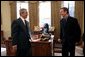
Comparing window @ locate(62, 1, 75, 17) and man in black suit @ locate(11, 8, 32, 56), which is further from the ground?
window @ locate(62, 1, 75, 17)

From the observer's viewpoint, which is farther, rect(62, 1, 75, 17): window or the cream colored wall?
the cream colored wall

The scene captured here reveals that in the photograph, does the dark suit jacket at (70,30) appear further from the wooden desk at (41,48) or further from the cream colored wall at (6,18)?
the cream colored wall at (6,18)

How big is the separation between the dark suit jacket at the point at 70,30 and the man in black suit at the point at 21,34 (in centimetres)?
43

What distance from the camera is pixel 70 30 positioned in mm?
1749

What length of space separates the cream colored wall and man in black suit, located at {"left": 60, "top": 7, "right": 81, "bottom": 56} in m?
0.63

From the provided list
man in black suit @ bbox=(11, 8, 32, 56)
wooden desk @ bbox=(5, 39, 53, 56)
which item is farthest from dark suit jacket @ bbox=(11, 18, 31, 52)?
wooden desk @ bbox=(5, 39, 53, 56)

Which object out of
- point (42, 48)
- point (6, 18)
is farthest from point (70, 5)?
point (6, 18)

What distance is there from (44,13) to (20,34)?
404 millimetres

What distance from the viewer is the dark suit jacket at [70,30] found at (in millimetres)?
1742

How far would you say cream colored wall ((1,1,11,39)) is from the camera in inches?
76.4

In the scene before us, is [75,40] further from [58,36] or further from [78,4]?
[78,4]

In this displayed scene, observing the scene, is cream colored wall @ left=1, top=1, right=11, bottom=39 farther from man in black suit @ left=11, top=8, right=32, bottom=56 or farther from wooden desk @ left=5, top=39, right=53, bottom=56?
wooden desk @ left=5, top=39, right=53, bottom=56

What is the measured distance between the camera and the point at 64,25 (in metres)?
1.78

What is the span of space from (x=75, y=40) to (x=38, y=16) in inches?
21.8
